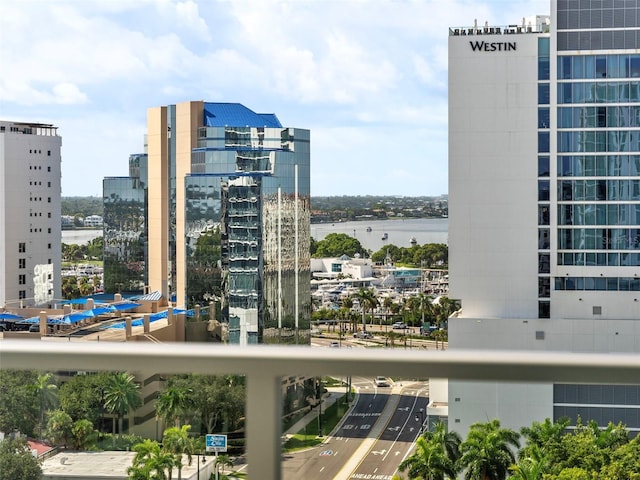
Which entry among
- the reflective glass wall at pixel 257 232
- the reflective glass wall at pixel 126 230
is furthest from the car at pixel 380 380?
the reflective glass wall at pixel 126 230

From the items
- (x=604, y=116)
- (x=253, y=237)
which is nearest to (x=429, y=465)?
(x=604, y=116)

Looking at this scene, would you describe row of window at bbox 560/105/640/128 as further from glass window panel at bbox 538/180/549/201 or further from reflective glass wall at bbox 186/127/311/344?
reflective glass wall at bbox 186/127/311/344

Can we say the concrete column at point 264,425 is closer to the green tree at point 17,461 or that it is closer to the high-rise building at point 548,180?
the green tree at point 17,461

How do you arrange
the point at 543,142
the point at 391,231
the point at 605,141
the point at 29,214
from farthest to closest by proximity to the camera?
the point at 391,231 → the point at 29,214 → the point at 543,142 → the point at 605,141

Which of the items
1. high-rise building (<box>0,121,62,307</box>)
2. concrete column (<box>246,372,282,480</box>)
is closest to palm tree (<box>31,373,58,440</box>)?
concrete column (<box>246,372,282,480</box>)

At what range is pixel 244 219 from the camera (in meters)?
21.9

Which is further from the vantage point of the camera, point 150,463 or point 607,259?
point 607,259

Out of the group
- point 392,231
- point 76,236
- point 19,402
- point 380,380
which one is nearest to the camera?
point 380,380

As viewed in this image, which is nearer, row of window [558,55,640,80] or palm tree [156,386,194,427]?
palm tree [156,386,194,427]

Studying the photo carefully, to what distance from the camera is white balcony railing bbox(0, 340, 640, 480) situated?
93cm

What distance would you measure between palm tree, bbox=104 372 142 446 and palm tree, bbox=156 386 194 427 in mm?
25

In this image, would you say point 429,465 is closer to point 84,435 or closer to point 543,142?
point 84,435

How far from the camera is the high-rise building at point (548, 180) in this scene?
56.0ft

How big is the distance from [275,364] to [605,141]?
1747cm
